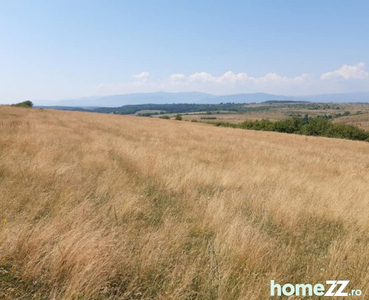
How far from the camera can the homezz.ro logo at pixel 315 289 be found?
2.60 meters

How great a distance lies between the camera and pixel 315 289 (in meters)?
2.70

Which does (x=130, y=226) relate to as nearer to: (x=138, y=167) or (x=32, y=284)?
(x=32, y=284)

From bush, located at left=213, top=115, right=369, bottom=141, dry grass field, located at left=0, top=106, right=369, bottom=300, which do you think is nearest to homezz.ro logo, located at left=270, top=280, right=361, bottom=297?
dry grass field, located at left=0, top=106, right=369, bottom=300

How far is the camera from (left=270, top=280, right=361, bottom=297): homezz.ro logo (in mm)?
2600

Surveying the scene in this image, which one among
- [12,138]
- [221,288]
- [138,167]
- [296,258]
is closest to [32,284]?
[221,288]

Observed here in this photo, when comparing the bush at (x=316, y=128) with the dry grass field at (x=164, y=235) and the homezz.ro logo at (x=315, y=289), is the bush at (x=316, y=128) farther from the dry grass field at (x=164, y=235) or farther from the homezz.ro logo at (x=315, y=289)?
the homezz.ro logo at (x=315, y=289)

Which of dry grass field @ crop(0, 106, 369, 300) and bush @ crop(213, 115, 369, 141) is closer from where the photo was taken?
dry grass field @ crop(0, 106, 369, 300)

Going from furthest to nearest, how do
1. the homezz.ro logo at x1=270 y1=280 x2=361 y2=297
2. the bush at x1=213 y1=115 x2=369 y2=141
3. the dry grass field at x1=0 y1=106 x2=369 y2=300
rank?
1. the bush at x1=213 y1=115 x2=369 y2=141
2. the homezz.ro logo at x1=270 y1=280 x2=361 y2=297
3. the dry grass field at x1=0 y1=106 x2=369 y2=300

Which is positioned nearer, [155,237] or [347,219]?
[155,237]

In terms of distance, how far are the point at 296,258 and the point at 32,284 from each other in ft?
10.5

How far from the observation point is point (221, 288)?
2.46 m

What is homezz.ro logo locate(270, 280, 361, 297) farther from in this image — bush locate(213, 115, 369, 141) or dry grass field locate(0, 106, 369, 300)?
bush locate(213, 115, 369, 141)

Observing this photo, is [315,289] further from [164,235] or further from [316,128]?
[316,128]

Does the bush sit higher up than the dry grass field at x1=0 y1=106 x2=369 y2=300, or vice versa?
the dry grass field at x1=0 y1=106 x2=369 y2=300
